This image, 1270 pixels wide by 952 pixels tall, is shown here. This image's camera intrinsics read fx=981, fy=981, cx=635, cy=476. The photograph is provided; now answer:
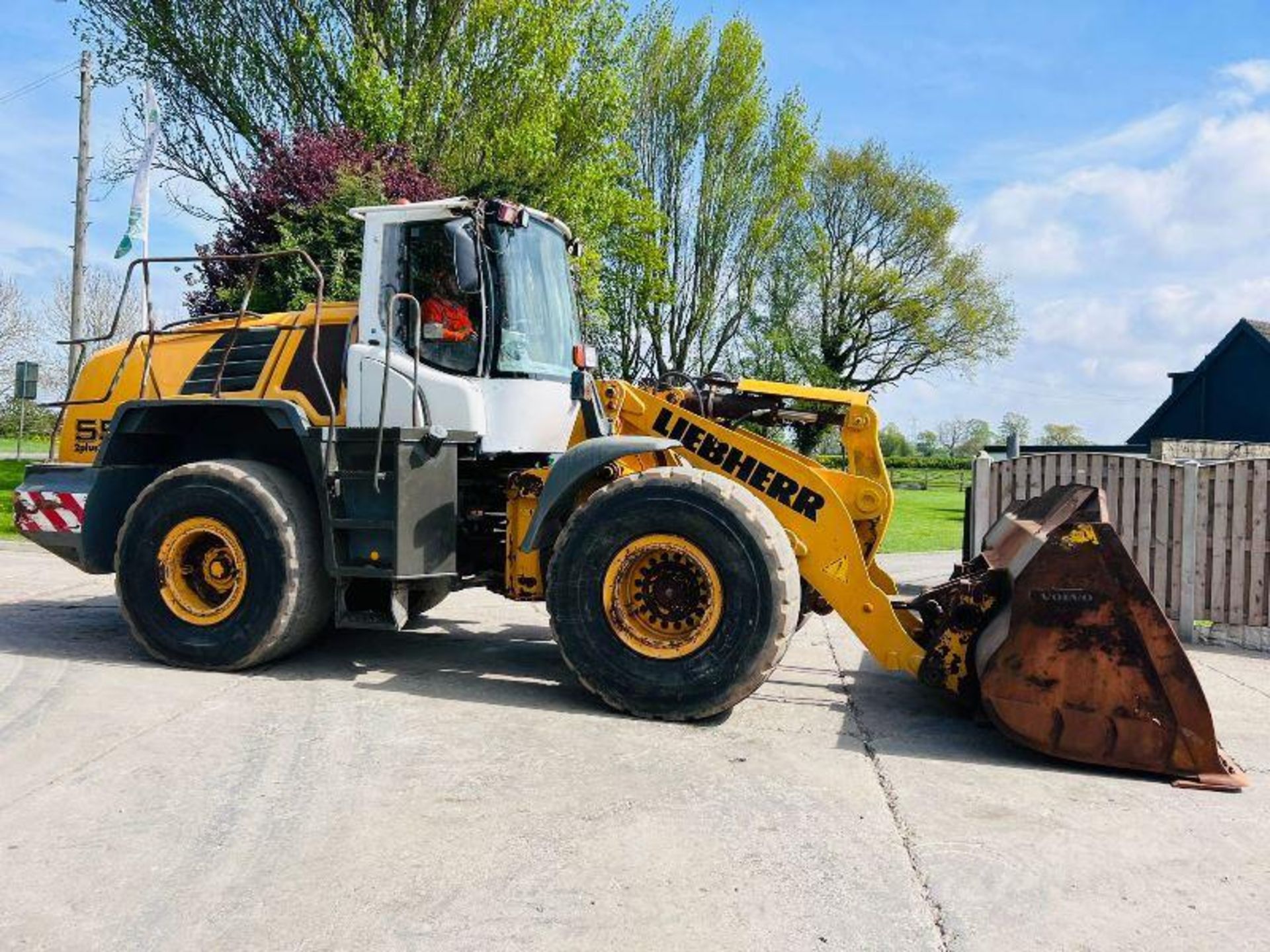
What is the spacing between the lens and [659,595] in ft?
18.1

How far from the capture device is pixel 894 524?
2189 centimetres

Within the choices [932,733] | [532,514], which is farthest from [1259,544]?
[532,514]

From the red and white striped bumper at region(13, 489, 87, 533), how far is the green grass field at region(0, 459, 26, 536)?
5511 mm

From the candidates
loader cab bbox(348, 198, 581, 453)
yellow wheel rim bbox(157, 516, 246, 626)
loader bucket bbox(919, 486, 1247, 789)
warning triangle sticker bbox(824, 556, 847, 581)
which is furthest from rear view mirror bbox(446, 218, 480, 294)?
loader bucket bbox(919, 486, 1247, 789)

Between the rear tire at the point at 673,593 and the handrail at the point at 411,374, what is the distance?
1266 millimetres

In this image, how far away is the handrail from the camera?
5918mm

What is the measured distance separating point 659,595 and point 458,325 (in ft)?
7.21

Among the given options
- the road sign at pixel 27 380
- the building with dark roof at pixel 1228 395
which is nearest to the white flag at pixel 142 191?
the road sign at pixel 27 380

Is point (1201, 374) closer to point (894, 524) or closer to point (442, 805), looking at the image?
point (894, 524)

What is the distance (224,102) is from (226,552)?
16.0 m

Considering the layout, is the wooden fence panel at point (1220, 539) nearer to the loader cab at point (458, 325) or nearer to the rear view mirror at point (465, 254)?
the loader cab at point (458, 325)

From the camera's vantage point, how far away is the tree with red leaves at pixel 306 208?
565 inches

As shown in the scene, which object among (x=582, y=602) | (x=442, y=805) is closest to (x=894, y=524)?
(x=582, y=602)

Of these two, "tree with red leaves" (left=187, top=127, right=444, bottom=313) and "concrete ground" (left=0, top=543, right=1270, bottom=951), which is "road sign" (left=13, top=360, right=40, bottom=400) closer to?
"tree with red leaves" (left=187, top=127, right=444, bottom=313)
